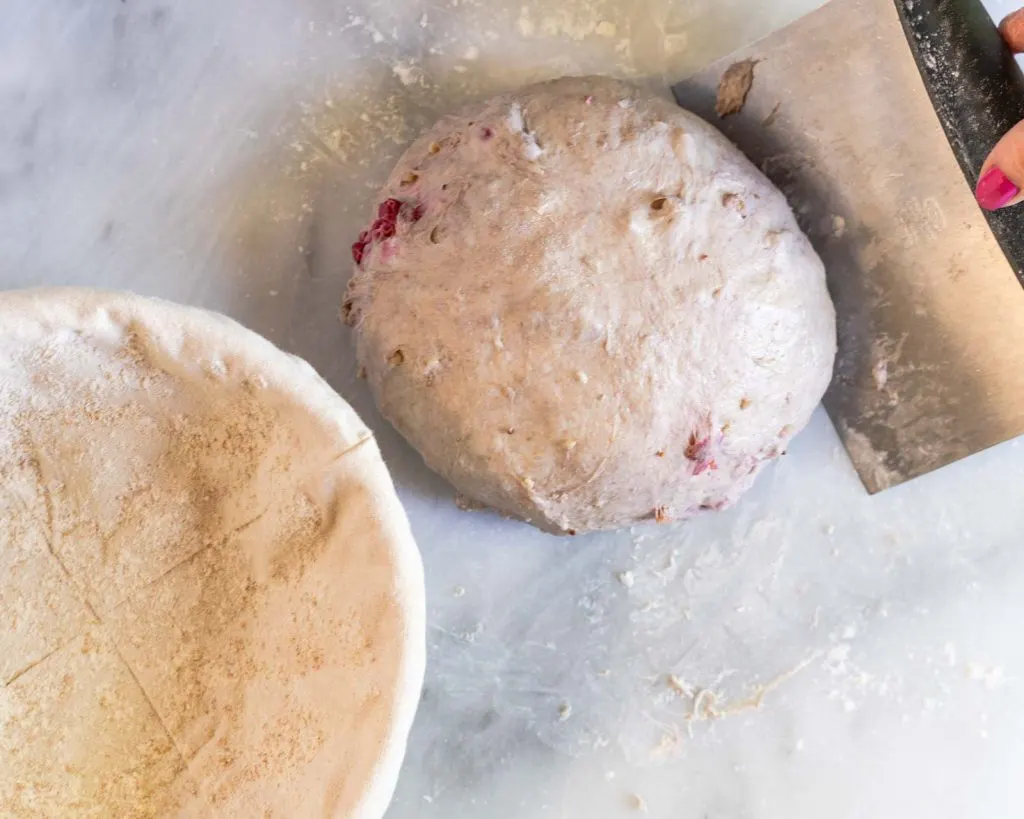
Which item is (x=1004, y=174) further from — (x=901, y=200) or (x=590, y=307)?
(x=590, y=307)

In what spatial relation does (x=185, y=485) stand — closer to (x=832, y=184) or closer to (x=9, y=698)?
(x=9, y=698)

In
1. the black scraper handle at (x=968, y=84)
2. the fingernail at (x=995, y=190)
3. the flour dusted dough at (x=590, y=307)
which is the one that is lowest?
the flour dusted dough at (x=590, y=307)

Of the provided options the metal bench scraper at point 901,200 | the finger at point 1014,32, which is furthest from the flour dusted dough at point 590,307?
the finger at point 1014,32

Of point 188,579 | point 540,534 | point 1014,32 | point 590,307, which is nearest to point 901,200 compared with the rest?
point 1014,32

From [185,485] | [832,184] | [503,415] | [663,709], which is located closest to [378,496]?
[503,415]

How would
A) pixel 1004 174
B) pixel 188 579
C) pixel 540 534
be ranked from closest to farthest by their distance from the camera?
1. pixel 1004 174
2. pixel 188 579
3. pixel 540 534

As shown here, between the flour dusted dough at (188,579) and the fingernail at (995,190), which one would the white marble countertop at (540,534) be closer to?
the flour dusted dough at (188,579)
